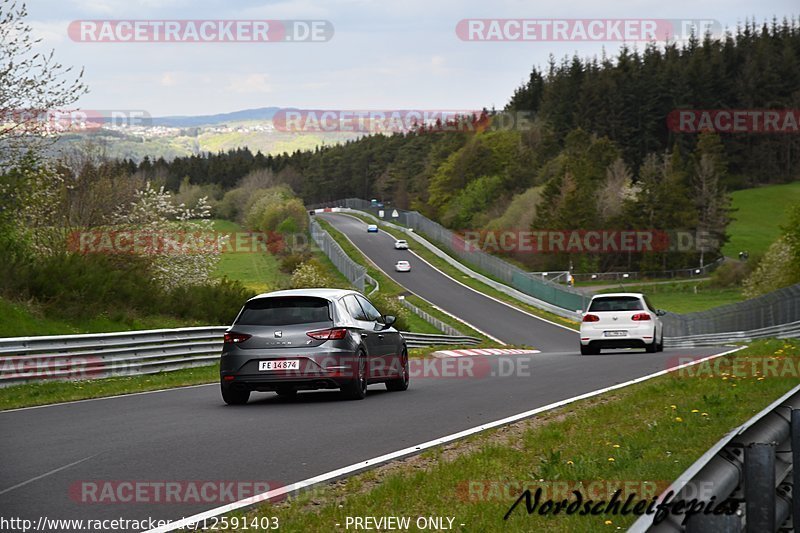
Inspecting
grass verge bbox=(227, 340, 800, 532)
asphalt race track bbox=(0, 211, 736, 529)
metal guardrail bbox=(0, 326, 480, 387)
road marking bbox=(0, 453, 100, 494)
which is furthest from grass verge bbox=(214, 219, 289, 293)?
road marking bbox=(0, 453, 100, 494)

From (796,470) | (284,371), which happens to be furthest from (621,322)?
(796,470)

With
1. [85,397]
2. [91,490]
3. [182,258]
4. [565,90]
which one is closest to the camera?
[91,490]

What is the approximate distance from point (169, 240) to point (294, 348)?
3529 centimetres

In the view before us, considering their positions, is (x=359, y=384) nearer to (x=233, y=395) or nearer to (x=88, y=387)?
(x=233, y=395)

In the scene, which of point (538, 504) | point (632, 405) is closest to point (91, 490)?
point (538, 504)

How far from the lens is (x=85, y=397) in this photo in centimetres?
1712

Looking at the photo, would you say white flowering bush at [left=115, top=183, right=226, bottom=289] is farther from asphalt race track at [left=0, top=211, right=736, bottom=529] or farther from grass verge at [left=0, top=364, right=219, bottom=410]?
asphalt race track at [left=0, top=211, right=736, bottom=529]

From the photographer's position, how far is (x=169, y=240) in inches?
1928

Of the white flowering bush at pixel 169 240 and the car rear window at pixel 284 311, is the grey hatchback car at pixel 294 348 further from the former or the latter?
the white flowering bush at pixel 169 240

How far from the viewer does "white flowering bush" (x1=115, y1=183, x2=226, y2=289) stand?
151 ft

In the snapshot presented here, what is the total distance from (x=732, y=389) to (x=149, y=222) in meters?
38.0

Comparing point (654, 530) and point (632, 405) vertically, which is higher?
point (654, 530)

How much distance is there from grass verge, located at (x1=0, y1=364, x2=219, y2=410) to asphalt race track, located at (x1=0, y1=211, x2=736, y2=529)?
37.0 inches

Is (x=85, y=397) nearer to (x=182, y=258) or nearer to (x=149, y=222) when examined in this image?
(x=149, y=222)
